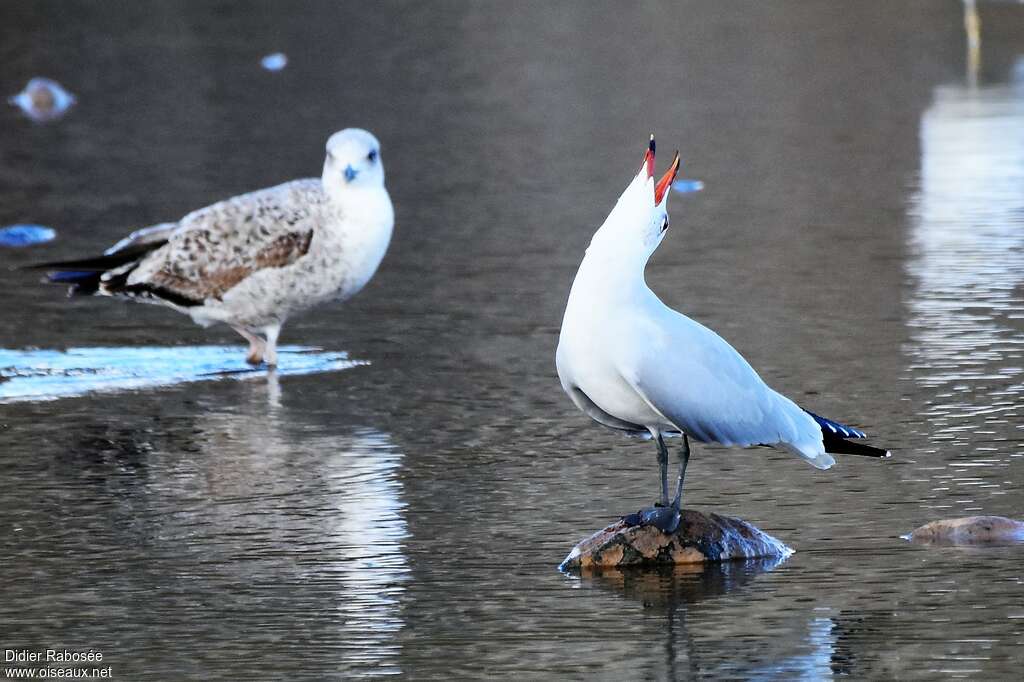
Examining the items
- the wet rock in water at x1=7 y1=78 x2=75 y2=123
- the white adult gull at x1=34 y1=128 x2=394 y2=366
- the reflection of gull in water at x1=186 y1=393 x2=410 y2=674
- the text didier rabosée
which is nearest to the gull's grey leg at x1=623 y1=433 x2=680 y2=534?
the reflection of gull in water at x1=186 y1=393 x2=410 y2=674

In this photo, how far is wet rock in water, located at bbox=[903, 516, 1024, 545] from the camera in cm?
689

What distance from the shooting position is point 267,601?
649cm

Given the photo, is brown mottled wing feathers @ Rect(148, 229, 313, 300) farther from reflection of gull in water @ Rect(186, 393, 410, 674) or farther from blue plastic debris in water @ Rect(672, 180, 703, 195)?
blue plastic debris in water @ Rect(672, 180, 703, 195)

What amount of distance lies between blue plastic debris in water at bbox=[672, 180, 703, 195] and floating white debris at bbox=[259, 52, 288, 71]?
10836mm

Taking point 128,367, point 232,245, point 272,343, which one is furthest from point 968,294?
point 128,367

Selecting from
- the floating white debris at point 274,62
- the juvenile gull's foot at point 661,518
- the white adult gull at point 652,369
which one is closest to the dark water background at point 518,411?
the juvenile gull's foot at point 661,518

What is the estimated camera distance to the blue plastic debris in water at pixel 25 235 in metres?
14.1

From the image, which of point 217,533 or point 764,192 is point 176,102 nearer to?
point 764,192

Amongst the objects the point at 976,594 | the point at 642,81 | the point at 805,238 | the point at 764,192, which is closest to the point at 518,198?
the point at 764,192

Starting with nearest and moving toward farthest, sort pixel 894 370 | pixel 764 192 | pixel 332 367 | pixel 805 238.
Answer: pixel 894 370 → pixel 332 367 → pixel 805 238 → pixel 764 192

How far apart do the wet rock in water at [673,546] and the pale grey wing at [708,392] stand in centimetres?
30

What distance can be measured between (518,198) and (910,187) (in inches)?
112

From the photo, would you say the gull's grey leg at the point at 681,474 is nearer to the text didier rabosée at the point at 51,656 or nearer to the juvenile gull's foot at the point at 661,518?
the juvenile gull's foot at the point at 661,518

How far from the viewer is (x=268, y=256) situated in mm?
10289
